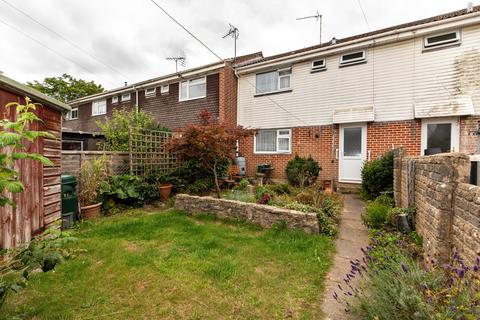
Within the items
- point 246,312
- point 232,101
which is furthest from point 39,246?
point 232,101

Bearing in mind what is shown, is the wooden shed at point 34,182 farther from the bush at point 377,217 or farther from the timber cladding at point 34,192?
the bush at point 377,217

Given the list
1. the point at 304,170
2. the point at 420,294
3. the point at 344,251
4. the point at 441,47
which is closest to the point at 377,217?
the point at 344,251

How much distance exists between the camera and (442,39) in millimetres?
Result: 7133

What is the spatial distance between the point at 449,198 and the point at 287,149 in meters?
7.44

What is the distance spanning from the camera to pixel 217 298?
2.50m

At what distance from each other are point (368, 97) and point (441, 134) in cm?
252

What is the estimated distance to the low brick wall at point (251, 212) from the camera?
433 cm

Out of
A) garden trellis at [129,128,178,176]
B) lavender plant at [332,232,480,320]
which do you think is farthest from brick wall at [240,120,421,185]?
lavender plant at [332,232,480,320]

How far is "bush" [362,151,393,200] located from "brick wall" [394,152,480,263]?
3066mm

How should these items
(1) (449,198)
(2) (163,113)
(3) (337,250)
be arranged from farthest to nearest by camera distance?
1. (2) (163,113)
2. (3) (337,250)
3. (1) (449,198)

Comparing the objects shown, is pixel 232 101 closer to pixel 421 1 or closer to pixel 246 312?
pixel 421 1

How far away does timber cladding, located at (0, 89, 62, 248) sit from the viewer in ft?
9.42

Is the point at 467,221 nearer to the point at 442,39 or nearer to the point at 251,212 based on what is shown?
the point at 251,212

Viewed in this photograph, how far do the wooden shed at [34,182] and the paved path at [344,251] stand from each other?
13.2 ft
